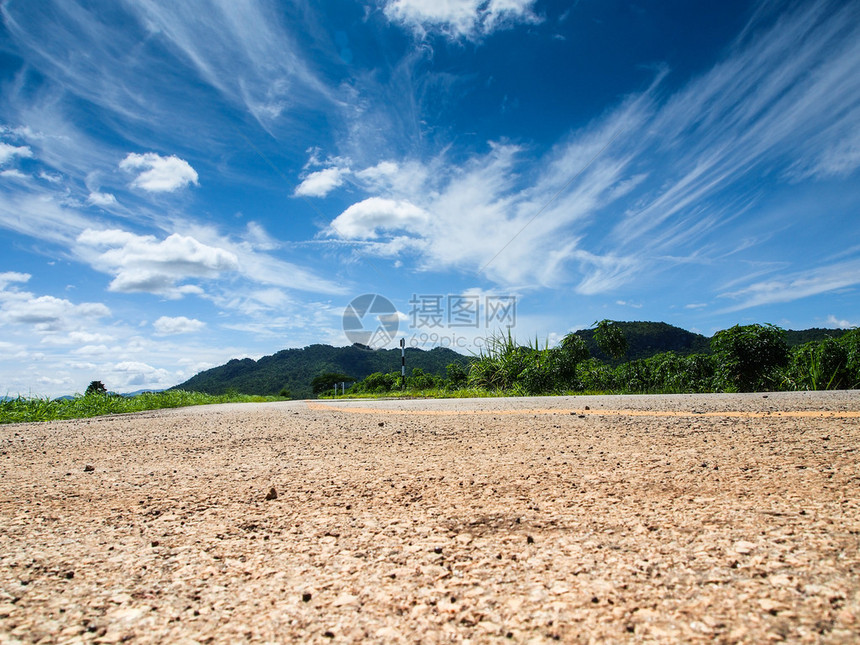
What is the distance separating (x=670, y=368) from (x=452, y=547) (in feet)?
42.9

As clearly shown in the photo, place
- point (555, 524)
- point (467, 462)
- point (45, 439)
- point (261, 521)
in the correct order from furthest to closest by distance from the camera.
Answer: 1. point (45, 439)
2. point (467, 462)
3. point (261, 521)
4. point (555, 524)

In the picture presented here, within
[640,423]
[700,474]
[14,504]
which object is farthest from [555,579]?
[640,423]

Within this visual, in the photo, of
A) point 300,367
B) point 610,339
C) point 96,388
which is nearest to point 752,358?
point 610,339

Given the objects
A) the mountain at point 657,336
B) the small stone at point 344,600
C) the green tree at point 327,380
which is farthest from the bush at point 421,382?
the small stone at point 344,600

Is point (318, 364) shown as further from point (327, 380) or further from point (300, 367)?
point (327, 380)

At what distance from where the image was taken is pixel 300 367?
4853 centimetres

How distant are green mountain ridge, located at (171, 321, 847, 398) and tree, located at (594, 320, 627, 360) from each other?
320 inches

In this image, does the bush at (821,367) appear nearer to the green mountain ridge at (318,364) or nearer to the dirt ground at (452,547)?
the dirt ground at (452,547)

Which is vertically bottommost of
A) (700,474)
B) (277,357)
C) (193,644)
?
(193,644)

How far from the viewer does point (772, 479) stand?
1.85 meters

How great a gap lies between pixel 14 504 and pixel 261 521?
127cm

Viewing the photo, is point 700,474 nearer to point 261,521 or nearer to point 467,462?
point 467,462

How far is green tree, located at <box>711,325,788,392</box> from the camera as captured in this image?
9.74 meters

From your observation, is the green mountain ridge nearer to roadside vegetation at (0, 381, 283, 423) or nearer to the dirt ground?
roadside vegetation at (0, 381, 283, 423)
